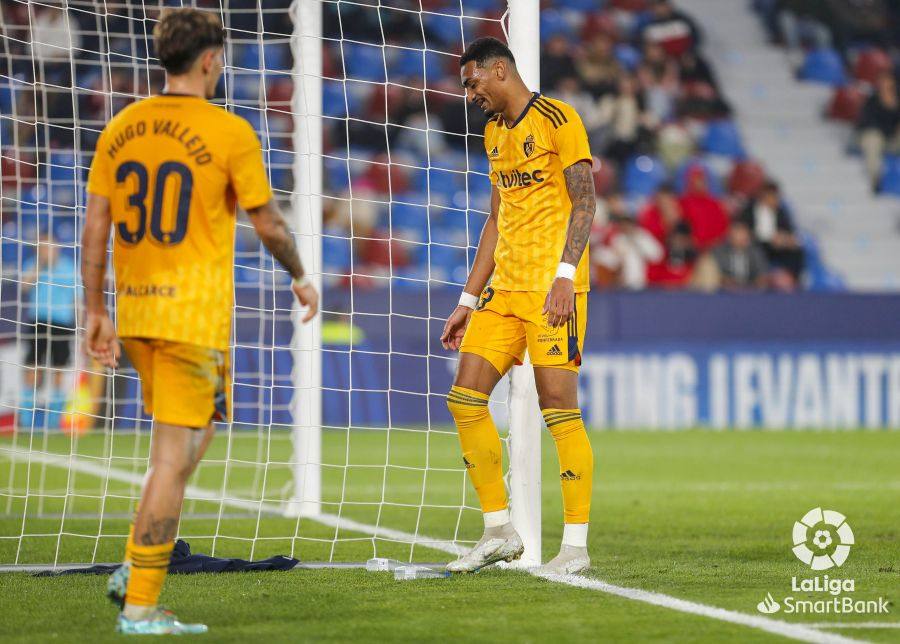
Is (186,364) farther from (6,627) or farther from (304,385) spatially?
(304,385)

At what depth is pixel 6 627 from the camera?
14.3 ft

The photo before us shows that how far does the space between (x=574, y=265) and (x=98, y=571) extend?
2.22 meters

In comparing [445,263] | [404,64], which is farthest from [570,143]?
[404,64]

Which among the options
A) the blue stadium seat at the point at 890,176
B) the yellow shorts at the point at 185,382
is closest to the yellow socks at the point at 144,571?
the yellow shorts at the point at 185,382

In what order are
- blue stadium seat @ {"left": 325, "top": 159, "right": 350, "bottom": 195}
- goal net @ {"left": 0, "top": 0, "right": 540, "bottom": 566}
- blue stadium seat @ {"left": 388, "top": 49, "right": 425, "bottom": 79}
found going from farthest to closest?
1. blue stadium seat @ {"left": 388, "top": 49, "right": 425, "bottom": 79}
2. blue stadium seat @ {"left": 325, "top": 159, "right": 350, "bottom": 195}
3. goal net @ {"left": 0, "top": 0, "right": 540, "bottom": 566}

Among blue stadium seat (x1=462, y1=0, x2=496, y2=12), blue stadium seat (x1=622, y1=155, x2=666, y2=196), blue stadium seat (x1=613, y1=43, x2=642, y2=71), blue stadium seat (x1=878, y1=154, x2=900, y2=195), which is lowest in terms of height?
blue stadium seat (x1=622, y1=155, x2=666, y2=196)

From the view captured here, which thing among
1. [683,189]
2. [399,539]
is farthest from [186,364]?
[683,189]

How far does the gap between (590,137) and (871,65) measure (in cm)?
588

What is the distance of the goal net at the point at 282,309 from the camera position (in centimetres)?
721

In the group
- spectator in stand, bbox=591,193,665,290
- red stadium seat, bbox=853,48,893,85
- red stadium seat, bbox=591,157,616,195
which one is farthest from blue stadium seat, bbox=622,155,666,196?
red stadium seat, bbox=853,48,893,85

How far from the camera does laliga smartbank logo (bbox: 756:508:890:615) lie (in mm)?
4562

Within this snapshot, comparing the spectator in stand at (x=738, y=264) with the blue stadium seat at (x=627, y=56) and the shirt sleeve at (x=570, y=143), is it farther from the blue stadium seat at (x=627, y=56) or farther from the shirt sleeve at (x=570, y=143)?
the shirt sleeve at (x=570, y=143)

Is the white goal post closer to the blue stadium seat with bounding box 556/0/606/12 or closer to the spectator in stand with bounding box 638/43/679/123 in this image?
the spectator in stand with bounding box 638/43/679/123

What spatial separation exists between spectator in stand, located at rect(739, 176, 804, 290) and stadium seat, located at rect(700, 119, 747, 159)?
2335 millimetres
